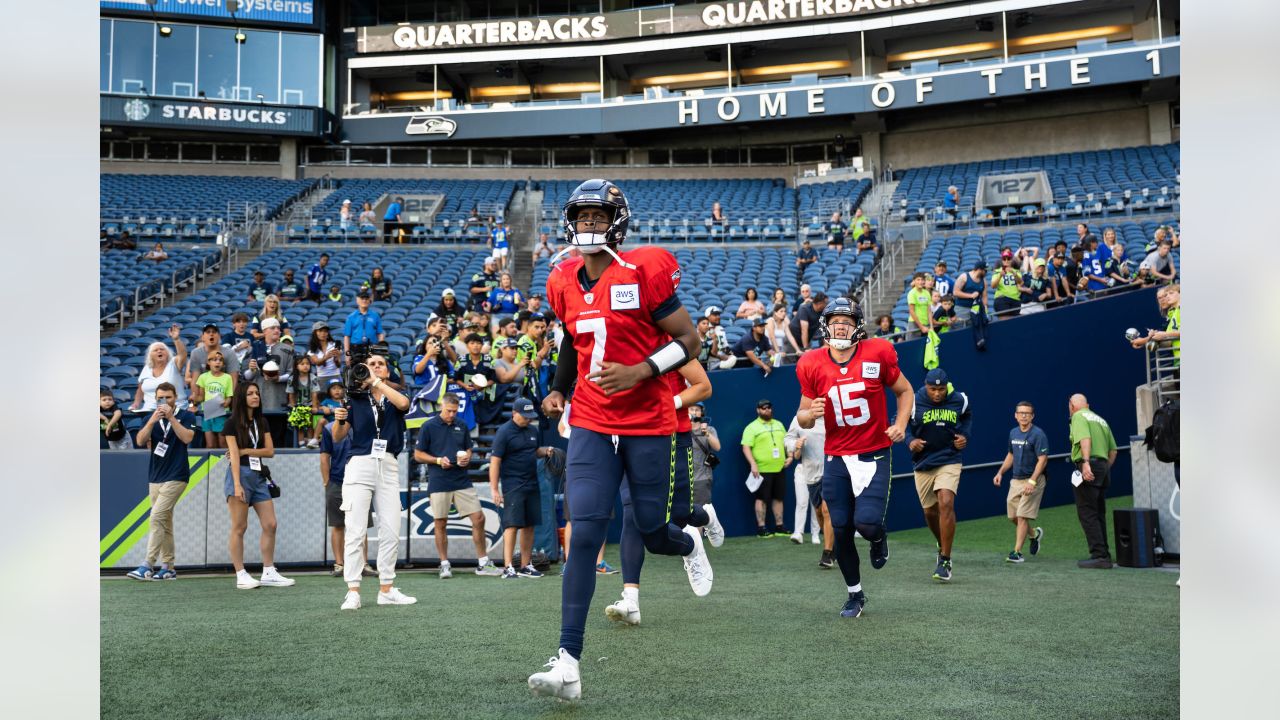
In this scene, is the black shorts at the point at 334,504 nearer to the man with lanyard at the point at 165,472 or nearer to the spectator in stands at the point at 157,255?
the man with lanyard at the point at 165,472

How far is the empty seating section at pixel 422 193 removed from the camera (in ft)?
93.6

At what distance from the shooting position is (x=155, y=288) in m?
23.3

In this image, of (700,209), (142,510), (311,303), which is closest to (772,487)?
(142,510)

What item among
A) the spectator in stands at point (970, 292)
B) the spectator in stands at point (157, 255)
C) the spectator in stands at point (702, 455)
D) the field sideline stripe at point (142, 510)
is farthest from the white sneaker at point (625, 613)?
the spectator in stands at point (157, 255)

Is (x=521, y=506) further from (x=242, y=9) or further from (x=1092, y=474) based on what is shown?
(x=242, y=9)

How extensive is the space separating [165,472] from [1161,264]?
14.5m

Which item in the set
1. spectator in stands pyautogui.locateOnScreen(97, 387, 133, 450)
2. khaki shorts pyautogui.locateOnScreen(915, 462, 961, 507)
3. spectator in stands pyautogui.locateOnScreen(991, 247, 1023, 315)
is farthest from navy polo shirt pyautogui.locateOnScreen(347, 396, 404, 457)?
spectator in stands pyautogui.locateOnScreen(991, 247, 1023, 315)

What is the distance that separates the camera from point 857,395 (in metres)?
7.40

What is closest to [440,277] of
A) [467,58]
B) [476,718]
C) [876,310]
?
[876,310]

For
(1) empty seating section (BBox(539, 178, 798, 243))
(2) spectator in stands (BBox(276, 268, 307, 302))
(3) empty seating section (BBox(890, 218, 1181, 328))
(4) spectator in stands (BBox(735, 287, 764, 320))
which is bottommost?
(4) spectator in stands (BBox(735, 287, 764, 320))

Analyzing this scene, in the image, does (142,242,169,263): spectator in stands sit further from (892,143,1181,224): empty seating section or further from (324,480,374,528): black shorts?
(892,143,1181,224): empty seating section

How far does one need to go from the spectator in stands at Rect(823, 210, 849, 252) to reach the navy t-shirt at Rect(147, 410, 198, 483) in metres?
16.8

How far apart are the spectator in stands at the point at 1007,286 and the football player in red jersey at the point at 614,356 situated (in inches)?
522

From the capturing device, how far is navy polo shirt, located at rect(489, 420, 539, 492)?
413 inches
